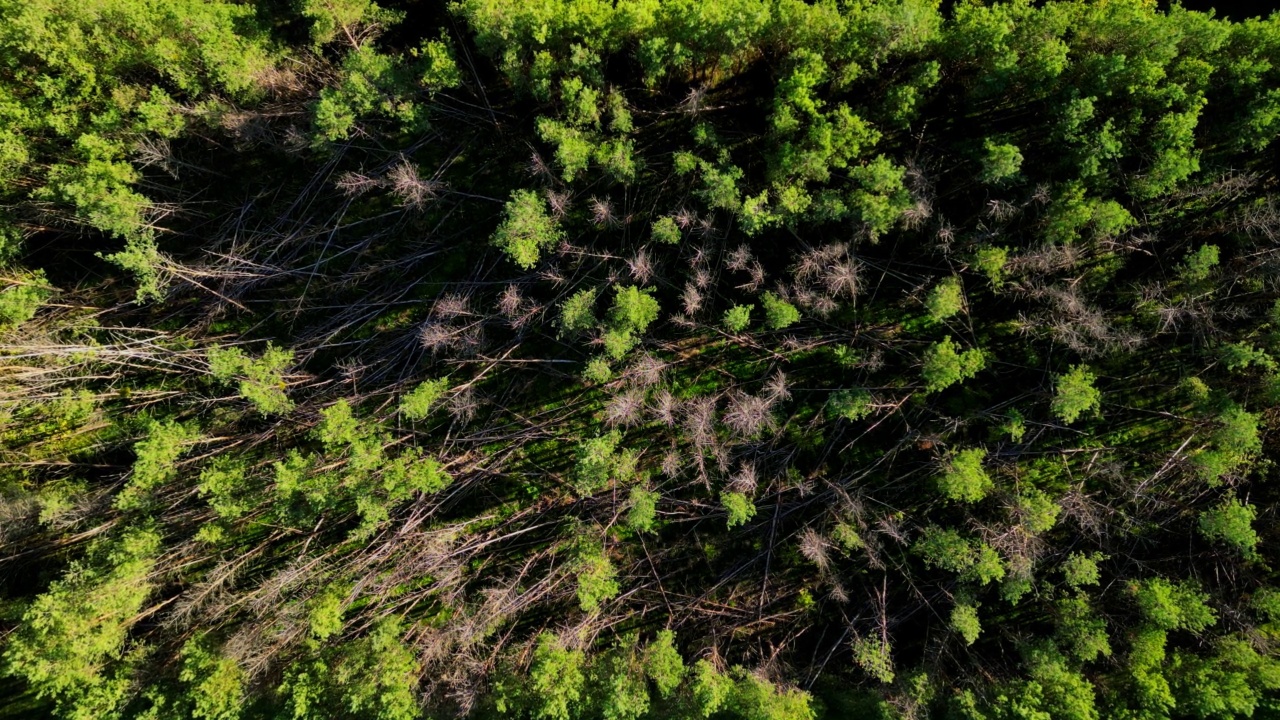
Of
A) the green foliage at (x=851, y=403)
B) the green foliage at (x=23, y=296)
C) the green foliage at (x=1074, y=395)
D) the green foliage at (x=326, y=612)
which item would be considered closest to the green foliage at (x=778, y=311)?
the green foliage at (x=851, y=403)

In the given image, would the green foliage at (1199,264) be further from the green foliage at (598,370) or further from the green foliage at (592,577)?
the green foliage at (592,577)

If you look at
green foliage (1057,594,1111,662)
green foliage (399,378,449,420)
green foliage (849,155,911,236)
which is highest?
green foliage (849,155,911,236)

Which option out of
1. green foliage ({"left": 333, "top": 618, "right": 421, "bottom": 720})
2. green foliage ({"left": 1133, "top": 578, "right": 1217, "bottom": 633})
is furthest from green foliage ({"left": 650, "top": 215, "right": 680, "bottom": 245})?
green foliage ({"left": 1133, "top": 578, "right": 1217, "bottom": 633})

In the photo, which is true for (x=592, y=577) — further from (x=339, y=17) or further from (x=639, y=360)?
(x=339, y=17)

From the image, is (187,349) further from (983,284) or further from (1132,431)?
(1132,431)

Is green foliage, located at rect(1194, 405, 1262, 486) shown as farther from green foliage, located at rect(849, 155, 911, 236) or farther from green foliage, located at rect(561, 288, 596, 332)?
green foliage, located at rect(561, 288, 596, 332)

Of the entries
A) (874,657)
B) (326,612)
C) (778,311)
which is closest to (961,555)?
(874,657)
